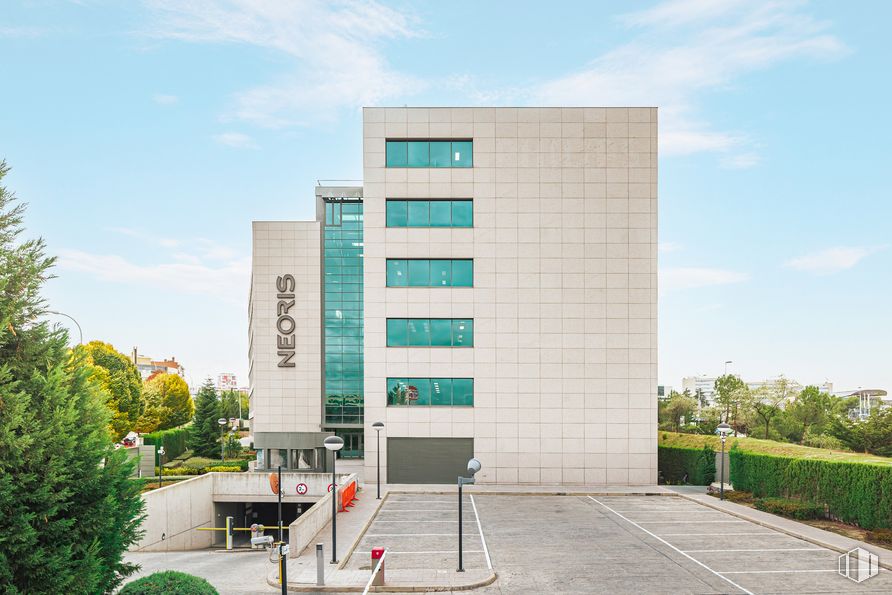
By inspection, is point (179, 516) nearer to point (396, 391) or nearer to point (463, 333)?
point (396, 391)

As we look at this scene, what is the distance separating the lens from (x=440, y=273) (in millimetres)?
42312

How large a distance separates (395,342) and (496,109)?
15832 mm

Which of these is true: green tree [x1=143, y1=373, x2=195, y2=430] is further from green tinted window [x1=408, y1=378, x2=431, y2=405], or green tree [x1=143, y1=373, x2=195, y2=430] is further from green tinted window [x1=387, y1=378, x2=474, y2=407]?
green tinted window [x1=408, y1=378, x2=431, y2=405]

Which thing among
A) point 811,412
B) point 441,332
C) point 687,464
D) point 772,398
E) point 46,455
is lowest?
point 687,464

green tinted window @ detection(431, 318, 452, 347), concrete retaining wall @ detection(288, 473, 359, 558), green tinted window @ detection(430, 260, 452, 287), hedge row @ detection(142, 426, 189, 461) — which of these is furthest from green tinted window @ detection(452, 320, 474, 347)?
hedge row @ detection(142, 426, 189, 461)

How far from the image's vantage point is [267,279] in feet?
207

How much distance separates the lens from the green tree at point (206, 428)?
241 ft

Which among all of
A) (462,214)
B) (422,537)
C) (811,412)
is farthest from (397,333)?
(811,412)

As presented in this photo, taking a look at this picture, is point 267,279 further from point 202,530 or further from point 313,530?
point 313,530

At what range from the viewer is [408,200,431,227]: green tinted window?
139ft

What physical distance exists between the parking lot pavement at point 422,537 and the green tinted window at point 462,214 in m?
16.7

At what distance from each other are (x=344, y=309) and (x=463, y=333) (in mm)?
28516

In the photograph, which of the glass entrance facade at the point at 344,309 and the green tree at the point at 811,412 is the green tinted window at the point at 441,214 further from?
the green tree at the point at 811,412

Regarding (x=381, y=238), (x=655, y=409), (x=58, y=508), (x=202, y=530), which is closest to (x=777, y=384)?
(x=655, y=409)
